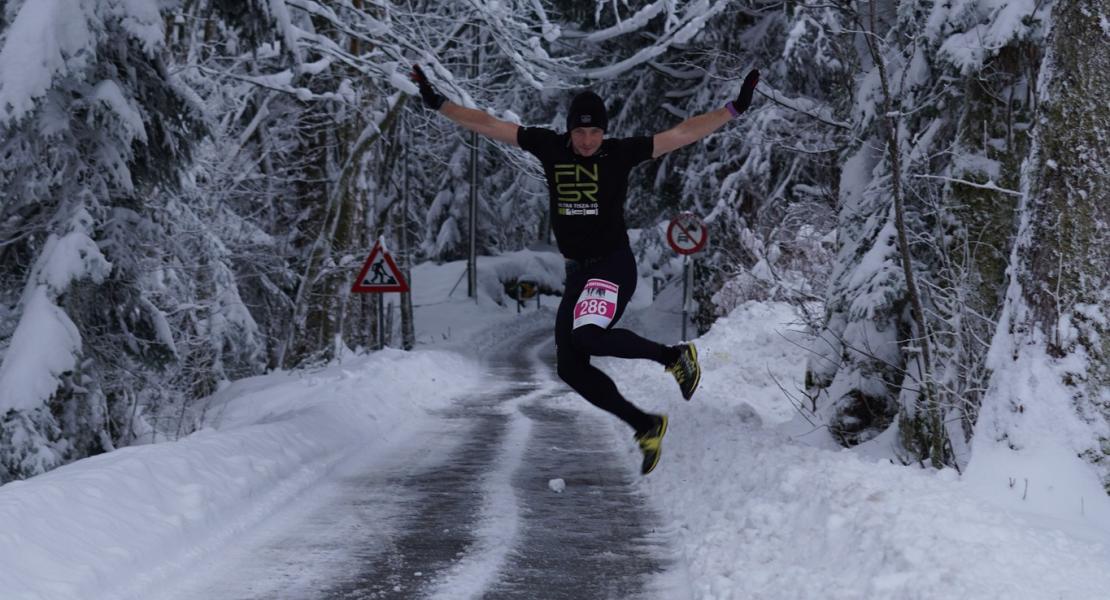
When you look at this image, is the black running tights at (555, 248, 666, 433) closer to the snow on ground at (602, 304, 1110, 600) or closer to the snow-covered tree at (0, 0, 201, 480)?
the snow on ground at (602, 304, 1110, 600)

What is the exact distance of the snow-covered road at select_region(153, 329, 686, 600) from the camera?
4.92 metres

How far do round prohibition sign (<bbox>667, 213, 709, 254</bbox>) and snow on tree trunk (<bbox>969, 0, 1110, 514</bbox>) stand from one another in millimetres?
13483

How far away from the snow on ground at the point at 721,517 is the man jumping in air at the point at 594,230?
783 millimetres

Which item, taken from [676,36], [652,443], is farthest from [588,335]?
[676,36]

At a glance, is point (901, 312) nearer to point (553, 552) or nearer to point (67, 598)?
point (553, 552)

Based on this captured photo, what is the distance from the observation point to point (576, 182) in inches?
279

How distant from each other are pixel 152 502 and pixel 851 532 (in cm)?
350

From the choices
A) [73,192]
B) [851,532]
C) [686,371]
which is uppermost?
[73,192]

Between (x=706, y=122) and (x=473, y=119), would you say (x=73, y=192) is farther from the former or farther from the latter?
(x=706, y=122)

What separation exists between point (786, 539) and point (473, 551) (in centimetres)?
156

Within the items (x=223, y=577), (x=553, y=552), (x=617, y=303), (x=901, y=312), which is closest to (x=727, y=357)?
(x=901, y=312)

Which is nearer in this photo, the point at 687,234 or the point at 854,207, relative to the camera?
the point at 854,207

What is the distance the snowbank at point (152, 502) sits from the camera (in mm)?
4512

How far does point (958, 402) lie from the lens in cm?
684
